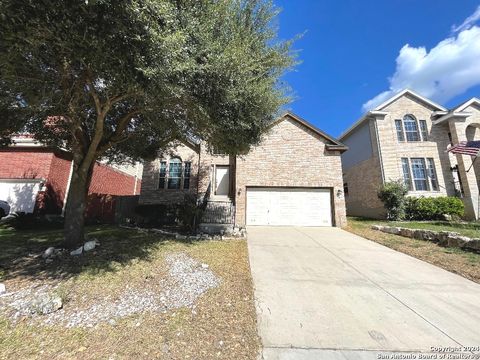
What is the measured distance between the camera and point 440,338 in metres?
3.62

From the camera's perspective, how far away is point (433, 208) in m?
16.0

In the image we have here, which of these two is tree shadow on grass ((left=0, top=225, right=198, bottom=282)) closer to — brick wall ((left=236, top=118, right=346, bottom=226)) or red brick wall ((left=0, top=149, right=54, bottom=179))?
brick wall ((left=236, top=118, right=346, bottom=226))

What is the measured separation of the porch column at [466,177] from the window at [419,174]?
7.24 ft

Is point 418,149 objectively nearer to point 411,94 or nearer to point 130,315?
point 411,94

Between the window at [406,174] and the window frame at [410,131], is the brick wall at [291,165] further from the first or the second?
the window frame at [410,131]

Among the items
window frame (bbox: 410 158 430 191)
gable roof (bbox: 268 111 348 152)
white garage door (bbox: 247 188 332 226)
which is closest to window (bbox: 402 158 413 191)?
window frame (bbox: 410 158 430 191)

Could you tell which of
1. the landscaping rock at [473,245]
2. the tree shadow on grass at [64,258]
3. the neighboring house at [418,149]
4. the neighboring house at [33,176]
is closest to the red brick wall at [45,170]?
the neighboring house at [33,176]

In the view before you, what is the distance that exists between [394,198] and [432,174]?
5.00 metres

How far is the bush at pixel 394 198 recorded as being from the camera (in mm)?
15505

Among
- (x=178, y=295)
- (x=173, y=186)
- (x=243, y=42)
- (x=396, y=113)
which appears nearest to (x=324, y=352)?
(x=178, y=295)

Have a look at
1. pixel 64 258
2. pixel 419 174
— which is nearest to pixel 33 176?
pixel 64 258

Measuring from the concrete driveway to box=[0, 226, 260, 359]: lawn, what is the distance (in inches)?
17.9

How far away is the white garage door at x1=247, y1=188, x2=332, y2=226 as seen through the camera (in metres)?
14.2

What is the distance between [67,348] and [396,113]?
22.2m
